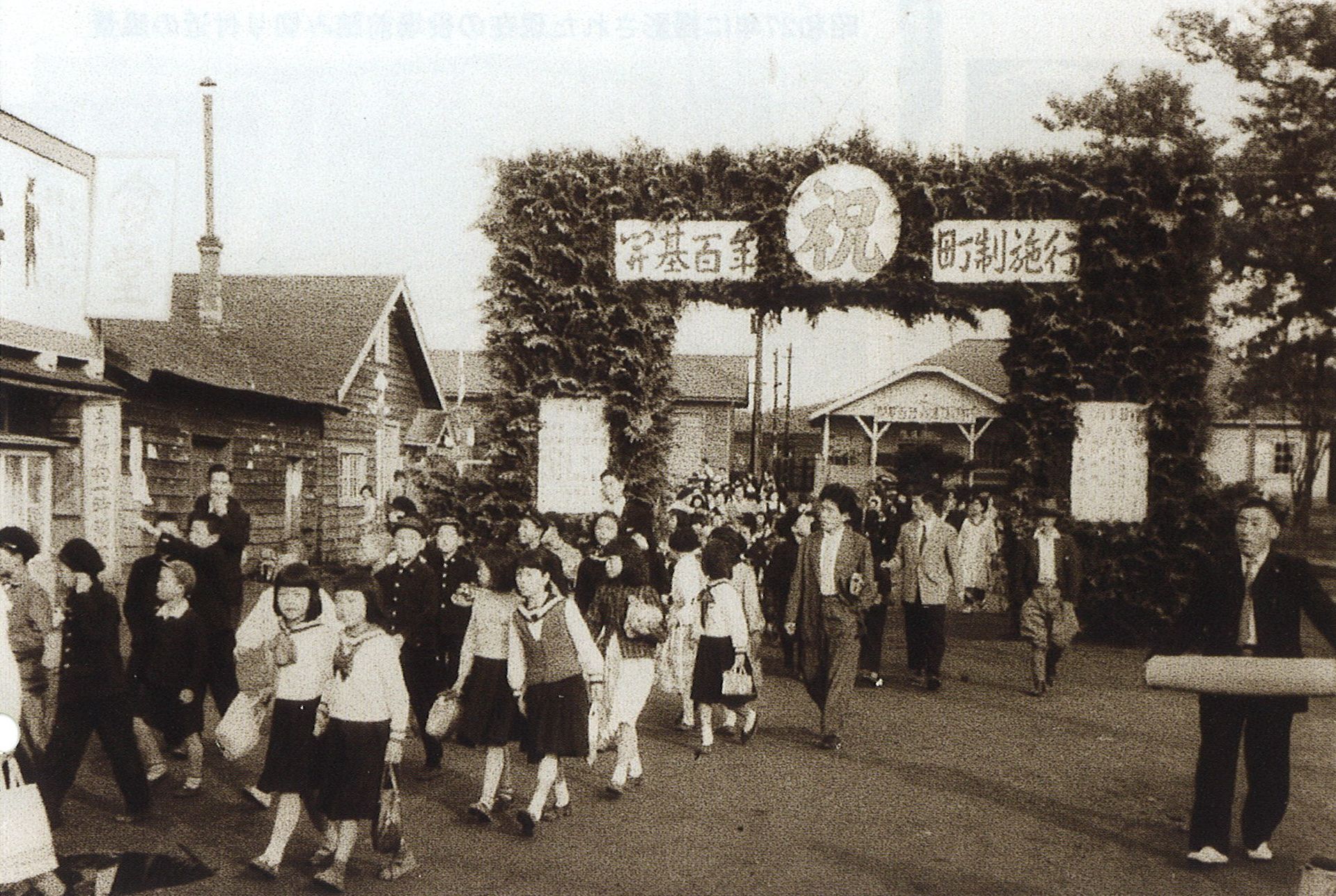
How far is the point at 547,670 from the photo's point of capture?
6.25 meters

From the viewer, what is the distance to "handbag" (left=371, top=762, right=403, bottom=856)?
5.34 m

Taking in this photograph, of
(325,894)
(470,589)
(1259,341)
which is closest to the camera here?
(325,894)

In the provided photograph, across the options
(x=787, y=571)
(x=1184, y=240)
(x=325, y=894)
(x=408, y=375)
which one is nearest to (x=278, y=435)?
(x=408, y=375)

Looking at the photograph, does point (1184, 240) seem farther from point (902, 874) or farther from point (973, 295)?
point (902, 874)

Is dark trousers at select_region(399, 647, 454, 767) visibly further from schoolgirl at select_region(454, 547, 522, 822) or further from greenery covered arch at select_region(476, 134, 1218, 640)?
greenery covered arch at select_region(476, 134, 1218, 640)

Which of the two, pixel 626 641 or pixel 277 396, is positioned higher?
pixel 277 396

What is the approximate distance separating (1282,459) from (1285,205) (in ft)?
69.3

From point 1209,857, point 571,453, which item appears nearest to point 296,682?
point 1209,857

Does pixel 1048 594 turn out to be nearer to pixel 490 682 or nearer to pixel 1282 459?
pixel 490 682

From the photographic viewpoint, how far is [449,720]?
20.7 feet

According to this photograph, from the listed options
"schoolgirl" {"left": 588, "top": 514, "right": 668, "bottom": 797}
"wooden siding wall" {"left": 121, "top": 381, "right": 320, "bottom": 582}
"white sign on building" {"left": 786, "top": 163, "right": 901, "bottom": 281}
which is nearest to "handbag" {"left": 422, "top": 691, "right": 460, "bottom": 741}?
"schoolgirl" {"left": 588, "top": 514, "right": 668, "bottom": 797}

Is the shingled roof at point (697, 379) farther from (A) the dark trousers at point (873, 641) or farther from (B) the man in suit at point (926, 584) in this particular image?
(B) the man in suit at point (926, 584)

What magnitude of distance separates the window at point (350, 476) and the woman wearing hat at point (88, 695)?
18282 mm

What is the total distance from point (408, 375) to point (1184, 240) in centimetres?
1984
